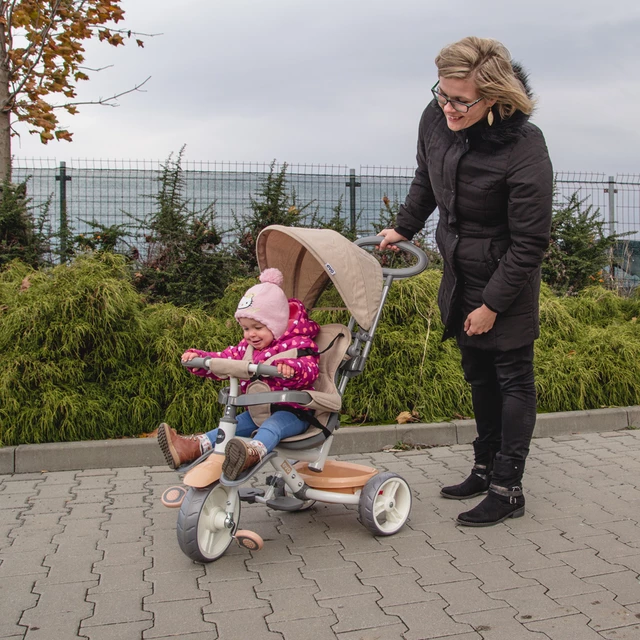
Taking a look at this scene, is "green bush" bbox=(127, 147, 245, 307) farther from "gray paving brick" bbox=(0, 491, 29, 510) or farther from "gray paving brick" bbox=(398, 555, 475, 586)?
"gray paving brick" bbox=(398, 555, 475, 586)

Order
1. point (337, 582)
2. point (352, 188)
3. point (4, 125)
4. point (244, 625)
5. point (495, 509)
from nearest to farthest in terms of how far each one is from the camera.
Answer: point (244, 625) → point (337, 582) → point (495, 509) → point (4, 125) → point (352, 188)

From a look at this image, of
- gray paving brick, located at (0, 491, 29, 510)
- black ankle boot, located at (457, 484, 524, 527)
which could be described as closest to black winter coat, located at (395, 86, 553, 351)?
black ankle boot, located at (457, 484, 524, 527)

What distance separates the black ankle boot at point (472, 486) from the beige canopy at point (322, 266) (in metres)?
1.17

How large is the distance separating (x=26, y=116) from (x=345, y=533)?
7.20 metres

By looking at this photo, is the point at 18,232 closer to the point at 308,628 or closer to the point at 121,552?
the point at 121,552

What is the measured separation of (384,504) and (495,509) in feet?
1.97

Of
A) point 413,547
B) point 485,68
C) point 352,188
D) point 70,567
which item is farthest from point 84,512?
point 352,188

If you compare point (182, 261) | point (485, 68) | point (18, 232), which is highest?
point (485, 68)

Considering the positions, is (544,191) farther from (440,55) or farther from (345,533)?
(345,533)

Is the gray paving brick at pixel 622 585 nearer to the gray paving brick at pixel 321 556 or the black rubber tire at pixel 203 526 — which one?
the gray paving brick at pixel 321 556

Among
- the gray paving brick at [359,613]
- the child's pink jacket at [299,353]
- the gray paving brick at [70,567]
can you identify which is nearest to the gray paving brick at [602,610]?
the gray paving brick at [359,613]

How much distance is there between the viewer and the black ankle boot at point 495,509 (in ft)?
13.0

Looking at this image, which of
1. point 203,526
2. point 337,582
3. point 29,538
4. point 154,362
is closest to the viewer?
point 337,582

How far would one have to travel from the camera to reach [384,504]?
3828 millimetres
